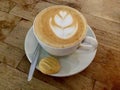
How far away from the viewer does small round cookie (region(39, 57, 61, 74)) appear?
1.39 feet

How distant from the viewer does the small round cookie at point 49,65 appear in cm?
42

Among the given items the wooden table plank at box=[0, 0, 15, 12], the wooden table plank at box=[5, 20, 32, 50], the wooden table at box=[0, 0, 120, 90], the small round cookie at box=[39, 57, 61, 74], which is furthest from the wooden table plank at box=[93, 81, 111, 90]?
the wooden table plank at box=[0, 0, 15, 12]

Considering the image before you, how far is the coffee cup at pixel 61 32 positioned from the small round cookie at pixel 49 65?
2 cm

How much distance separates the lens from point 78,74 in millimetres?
469

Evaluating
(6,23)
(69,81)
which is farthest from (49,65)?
(6,23)

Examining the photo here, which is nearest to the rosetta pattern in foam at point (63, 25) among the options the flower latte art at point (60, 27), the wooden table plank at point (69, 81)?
the flower latte art at point (60, 27)

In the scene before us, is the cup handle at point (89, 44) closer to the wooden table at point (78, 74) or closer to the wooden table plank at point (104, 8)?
the wooden table at point (78, 74)

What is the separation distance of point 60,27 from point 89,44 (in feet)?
0.30

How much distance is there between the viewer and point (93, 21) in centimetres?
59

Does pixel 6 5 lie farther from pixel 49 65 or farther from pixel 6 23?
pixel 49 65

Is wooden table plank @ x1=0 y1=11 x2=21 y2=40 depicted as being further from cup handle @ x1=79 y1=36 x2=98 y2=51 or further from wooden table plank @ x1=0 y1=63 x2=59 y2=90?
cup handle @ x1=79 y1=36 x2=98 y2=51

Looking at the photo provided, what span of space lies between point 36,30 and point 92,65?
0.59ft

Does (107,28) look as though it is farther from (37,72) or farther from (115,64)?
(37,72)

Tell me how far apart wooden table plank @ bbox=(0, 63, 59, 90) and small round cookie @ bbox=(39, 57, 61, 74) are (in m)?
0.04
